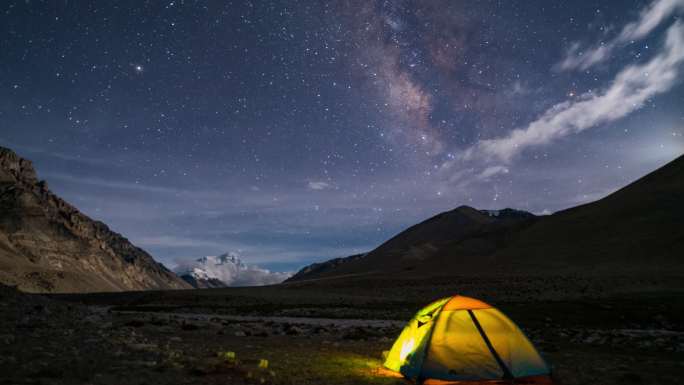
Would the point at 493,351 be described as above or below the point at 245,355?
above

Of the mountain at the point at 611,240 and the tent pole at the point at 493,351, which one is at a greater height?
the mountain at the point at 611,240

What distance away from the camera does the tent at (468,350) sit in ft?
34.4

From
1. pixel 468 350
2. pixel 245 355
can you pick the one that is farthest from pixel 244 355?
pixel 468 350

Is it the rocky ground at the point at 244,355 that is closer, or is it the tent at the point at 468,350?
the rocky ground at the point at 244,355

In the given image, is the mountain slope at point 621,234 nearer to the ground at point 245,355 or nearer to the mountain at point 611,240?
the mountain at point 611,240

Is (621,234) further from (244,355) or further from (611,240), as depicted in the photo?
(244,355)

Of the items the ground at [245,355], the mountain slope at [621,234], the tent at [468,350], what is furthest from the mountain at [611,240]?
the tent at [468,350]

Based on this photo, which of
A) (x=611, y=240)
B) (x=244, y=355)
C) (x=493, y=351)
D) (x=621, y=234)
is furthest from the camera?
(x=621, y=234)

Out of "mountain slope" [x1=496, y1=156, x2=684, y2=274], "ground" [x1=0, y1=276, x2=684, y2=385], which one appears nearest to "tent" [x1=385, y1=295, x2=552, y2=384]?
"ground" [x1=0, y1=276, x2=684, y2=385]

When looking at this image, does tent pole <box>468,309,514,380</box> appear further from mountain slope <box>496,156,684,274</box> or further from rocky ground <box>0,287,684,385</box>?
mountain slope <box>496,156,684,274</box>

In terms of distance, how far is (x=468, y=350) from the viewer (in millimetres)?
10742

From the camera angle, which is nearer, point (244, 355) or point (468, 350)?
point (468, 350)

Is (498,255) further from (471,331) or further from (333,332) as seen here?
(471,331)

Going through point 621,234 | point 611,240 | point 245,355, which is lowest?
point 245,355
